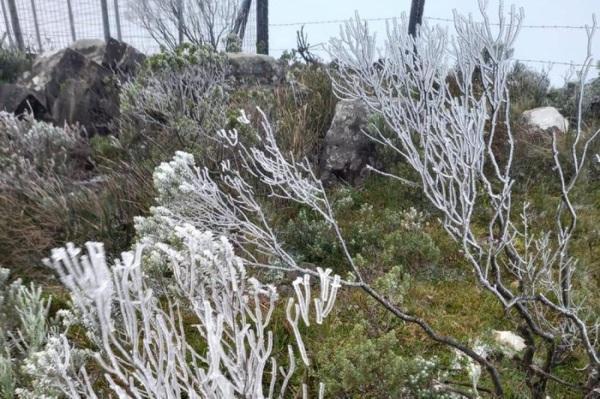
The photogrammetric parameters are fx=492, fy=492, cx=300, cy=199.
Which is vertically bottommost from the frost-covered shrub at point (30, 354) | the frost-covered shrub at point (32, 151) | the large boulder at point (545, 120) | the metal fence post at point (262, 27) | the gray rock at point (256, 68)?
the frost-covered shrub at point (30, 354)

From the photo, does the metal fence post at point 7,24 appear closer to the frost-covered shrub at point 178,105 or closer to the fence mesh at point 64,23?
the fence mesh at point 64,23

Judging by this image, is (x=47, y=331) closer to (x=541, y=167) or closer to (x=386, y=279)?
(x=386, y=279)

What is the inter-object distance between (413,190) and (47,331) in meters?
3.41

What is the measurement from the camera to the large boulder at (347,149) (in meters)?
5.49

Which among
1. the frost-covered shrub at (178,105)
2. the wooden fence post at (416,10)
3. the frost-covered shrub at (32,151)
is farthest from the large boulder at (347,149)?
the wooden fence post at (416,10)

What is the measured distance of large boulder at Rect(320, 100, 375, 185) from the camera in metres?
5.49

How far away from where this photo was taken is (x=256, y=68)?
8477 millimetres

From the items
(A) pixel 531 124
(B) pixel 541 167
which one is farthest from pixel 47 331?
(A) pixel 531 124

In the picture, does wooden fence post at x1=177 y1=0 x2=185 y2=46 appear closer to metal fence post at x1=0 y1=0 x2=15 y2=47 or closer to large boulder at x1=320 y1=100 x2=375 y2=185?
large boulder at x1=320 y1=100 x2=375 y2=185

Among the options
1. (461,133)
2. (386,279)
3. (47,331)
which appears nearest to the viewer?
(461,133)

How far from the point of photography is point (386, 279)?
263cm

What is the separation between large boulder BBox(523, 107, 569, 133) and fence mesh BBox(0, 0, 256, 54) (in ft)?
33.9

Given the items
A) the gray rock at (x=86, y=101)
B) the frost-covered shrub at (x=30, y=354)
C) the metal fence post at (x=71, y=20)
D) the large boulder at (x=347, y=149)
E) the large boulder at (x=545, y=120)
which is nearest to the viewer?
the frost-covered shrub at (x=30, y=354)

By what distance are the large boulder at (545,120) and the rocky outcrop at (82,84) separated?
210 inches
